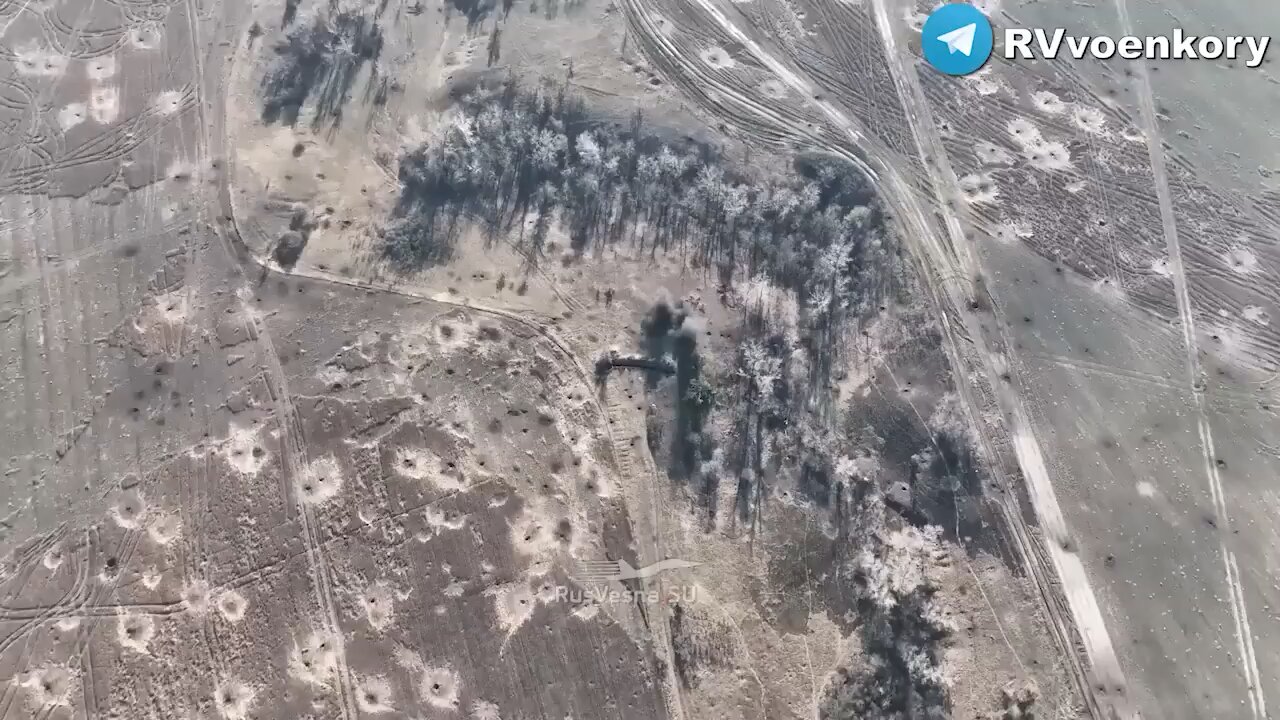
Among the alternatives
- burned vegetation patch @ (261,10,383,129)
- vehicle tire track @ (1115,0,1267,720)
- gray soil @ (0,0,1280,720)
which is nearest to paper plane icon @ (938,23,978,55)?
gray soil @ (0,0,1280,720)

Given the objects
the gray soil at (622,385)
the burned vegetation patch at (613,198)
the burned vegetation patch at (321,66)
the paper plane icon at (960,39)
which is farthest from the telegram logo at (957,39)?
the burned vegetation patch at (321,66)

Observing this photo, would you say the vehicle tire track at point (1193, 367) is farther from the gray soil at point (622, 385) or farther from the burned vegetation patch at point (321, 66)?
the burned vegetation patch at point (321, 66)

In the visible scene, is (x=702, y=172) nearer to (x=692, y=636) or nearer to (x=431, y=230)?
(x=431, y=230)

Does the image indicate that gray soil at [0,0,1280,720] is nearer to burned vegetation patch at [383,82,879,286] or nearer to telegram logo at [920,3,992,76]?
burned vegetation patch at [383,82,879,286]

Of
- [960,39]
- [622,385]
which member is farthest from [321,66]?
[960,39]

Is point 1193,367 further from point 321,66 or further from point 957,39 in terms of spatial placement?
point 321,66

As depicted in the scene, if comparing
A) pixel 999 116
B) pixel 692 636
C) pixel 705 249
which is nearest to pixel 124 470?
pixel 692 636
